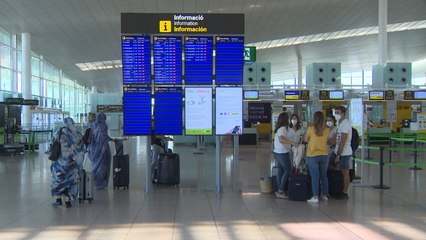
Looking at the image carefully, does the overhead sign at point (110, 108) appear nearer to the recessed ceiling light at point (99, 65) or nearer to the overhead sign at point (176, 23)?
the recessed ceiling light at point (99, 65)

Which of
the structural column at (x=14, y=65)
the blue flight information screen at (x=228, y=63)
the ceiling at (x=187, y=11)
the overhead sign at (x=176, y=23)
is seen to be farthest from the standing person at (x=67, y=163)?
the structural column at (x=14, y=65)

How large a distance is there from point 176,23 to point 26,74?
20.4 meters

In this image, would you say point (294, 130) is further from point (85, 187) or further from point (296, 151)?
point (85, 187)

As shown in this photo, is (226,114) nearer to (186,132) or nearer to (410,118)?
(186,132)

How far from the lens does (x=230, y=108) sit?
8.76 metres

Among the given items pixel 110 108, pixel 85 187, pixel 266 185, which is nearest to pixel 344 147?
pixel 266 185

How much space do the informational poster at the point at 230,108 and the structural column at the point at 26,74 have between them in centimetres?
2002

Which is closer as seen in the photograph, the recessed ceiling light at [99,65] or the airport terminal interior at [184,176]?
the airport terminal interior at [184,176]

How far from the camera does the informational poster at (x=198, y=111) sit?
873 cm

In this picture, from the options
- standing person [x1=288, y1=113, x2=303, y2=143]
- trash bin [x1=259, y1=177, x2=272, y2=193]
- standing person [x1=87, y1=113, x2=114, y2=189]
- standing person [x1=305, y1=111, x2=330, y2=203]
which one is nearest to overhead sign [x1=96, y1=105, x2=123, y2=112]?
standing person [x1=87, y1=113, x2=114, y2=189]

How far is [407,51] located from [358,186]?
3758 cm

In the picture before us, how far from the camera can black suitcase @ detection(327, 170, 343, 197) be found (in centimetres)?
812

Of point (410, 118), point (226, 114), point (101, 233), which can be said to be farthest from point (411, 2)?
point (101, 233)

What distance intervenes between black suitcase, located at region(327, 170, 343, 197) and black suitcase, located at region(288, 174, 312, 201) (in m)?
0.55
